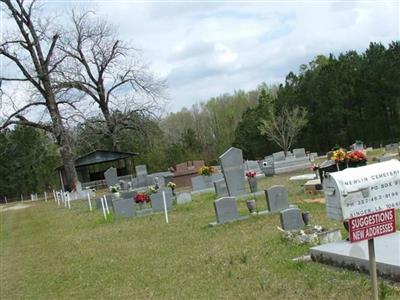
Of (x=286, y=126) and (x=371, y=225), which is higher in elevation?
(x=286, y=126)

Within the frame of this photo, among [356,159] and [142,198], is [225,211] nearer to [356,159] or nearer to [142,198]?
[356,159]

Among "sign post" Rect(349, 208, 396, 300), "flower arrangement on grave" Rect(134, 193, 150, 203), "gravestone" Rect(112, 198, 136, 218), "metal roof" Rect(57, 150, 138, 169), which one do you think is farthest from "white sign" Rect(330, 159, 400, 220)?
"metal roof" Rect(57, 150, 138, 169)

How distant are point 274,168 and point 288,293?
2920 cm

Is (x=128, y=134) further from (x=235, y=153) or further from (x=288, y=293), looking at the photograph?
(x=288, y=293)

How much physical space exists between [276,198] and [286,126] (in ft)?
167

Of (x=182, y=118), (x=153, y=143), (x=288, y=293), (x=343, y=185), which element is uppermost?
(x=182, y=118)

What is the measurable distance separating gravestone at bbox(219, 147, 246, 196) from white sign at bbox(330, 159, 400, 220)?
585 inches

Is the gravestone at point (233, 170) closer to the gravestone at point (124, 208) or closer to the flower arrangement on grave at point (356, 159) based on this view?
the gravestone at point (124, 208)

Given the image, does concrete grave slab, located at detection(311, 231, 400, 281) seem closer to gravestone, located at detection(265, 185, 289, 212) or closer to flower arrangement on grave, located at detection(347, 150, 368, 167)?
gravestone, located at detection(265, 185, 289, 212)

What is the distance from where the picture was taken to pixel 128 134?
5197 centimetres

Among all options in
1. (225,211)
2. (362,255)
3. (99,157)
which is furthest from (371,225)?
(99,157)

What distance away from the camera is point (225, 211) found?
46.1ft

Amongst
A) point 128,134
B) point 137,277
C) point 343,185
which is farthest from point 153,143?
point 343,185

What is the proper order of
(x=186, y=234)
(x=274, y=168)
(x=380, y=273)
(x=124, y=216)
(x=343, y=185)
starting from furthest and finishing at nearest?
(x=274, y=168) → (x=124, y=216) → (x=186, y=234) → (x=380, y=273) → (x=343, y=185)
